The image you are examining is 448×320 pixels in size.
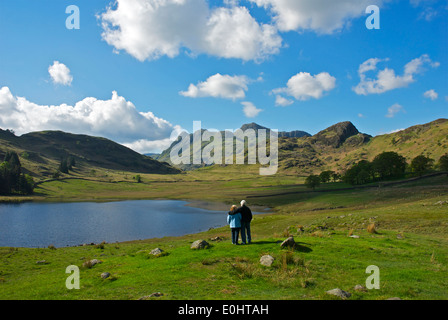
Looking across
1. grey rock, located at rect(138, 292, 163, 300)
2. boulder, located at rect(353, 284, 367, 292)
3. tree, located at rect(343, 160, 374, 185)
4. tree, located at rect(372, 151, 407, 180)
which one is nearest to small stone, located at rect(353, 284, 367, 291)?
boulder, located at rect(353, 284, 367, 292)

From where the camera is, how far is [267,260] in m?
15.4

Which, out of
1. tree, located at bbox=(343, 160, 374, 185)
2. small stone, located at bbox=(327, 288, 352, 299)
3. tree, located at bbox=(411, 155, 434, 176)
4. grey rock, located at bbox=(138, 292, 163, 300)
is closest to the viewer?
small stone, located at bbox=(327, 288, 352, 299)

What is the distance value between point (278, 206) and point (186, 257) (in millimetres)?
90395

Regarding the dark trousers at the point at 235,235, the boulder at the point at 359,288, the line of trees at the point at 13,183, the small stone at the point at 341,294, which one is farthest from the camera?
the line of trees at the point at 13,183

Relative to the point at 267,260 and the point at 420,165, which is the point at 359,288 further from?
the point at 420,165

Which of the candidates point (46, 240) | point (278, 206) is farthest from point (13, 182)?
point (278, 206)

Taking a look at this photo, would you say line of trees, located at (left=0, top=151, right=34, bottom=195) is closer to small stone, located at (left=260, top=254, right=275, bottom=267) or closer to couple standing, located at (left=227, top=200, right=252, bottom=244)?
couple standing, located at (left=227, top=200, right=252, bottom=244)

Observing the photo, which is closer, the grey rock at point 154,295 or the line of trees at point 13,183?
the grey rock at point 154,295

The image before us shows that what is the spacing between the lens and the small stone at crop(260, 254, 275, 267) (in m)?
15.1

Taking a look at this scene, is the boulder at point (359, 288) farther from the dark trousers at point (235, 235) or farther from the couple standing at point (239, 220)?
the dark trousers at point (235, 235)

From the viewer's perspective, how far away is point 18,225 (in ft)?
215

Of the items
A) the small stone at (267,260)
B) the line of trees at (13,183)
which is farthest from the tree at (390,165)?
the line of trees at (13,183)

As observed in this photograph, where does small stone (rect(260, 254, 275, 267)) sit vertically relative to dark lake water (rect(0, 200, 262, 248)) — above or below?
above

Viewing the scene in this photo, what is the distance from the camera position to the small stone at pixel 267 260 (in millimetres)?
15079
